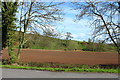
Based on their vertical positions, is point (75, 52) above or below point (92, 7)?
below

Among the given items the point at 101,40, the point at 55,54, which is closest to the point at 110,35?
the point at 101,40

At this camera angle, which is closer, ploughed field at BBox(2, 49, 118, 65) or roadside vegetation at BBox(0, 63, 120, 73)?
roadside vegetation at BBox(0, 63, 120, 73)

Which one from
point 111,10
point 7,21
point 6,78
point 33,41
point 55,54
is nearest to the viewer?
point 6,78

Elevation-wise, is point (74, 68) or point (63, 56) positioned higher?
point (74, 68)

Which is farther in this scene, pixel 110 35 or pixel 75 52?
pixel 75 52

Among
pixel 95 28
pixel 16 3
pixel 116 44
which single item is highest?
pixel 16 3

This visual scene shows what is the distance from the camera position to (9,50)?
14750 millimetres

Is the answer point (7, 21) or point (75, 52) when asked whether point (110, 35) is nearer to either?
point (7, 21)

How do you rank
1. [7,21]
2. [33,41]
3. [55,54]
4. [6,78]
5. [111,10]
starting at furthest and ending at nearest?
1. [55,54]
2. [33,41]
3. [7,21]
4. [111,10]
5. [6,78]

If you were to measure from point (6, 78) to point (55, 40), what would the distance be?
31.7 feet

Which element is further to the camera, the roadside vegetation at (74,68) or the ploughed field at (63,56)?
the ploughed field at (63,56)

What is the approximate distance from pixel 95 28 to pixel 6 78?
8764 mm

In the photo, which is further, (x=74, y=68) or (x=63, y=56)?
(x=63, y=56)

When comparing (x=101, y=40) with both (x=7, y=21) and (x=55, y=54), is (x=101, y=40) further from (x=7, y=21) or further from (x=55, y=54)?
(x=55, y=54)
